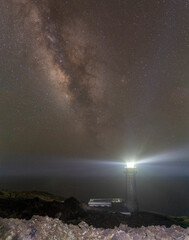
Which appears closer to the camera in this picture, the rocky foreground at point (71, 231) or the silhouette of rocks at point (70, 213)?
the rocky foreground at point (71, 231)

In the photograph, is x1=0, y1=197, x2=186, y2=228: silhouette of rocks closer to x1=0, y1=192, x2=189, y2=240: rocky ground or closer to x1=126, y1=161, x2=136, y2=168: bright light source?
x1=0, y1=192, x2=189, y2=240: rocky ground

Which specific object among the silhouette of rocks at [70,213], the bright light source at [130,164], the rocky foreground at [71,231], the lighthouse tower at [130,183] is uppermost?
the bright light source at [130,164]

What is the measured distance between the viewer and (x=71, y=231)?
7.55 meters

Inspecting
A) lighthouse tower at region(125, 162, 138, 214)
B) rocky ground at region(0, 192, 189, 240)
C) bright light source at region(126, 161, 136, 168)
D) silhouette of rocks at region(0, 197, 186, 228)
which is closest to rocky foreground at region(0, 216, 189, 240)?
rocky ground at region(0, 192, 189, 240)

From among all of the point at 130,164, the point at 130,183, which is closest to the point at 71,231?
the point at 130,183

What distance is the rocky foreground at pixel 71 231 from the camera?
7.17 meters

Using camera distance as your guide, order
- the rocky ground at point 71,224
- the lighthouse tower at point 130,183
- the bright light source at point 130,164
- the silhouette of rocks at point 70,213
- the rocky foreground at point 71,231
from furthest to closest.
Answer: the bright light source at point 130,164 → the lighthouse tower at point 130,183 → the silhouette of rocks at point 70,213 → the rocky ground at point 71,224 → the rocky foreground at point 71,231

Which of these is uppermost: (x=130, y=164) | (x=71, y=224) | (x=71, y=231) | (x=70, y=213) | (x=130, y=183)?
(x=130, y=164)

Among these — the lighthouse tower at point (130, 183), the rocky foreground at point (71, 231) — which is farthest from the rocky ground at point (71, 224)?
the lighthouse tower at point (130, 183)

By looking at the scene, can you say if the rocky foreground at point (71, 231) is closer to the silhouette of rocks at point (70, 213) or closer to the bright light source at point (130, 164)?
the silhouette of rocks at point (70, 213)

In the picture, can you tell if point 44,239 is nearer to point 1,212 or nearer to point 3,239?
point 3,239

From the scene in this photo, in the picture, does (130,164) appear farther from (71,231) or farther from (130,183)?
(71,231)

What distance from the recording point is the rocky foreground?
7168 mm

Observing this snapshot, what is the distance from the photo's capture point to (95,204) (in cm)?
1059
